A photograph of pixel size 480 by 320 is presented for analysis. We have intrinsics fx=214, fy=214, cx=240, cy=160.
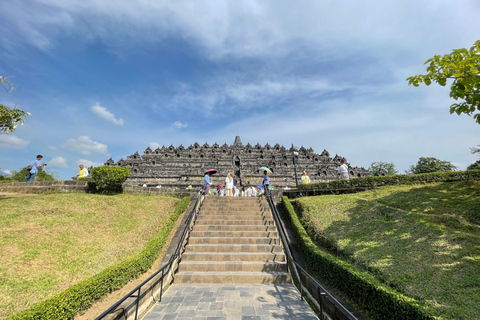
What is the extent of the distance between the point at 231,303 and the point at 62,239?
5.78 meters

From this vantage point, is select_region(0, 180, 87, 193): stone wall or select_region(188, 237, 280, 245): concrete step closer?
select_region(188, 237, 280, 245): concrete step

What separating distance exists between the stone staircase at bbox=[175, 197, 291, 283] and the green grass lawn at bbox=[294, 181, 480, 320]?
1.69m

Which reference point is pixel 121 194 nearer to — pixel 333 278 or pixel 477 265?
pixel 333 278

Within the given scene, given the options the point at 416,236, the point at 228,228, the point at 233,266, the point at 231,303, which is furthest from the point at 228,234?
the point at 416,236

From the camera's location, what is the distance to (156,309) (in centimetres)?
504

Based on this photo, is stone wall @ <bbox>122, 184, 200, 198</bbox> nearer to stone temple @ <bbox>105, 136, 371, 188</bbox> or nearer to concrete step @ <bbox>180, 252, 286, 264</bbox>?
concrete step @ <bbox>180, 252, 286, 264</bbox>

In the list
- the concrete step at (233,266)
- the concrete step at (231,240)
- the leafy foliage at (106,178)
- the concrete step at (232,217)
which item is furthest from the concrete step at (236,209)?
the leafy foliage at (106,178)

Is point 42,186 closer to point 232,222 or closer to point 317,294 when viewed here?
point 232,222

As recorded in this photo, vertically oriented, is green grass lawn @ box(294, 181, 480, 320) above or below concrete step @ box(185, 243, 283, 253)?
above

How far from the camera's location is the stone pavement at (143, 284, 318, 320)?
186 inches

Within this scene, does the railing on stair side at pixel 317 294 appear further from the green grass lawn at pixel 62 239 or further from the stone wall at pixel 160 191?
the stone wall at pixel 160 191

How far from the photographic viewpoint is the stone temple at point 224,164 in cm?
3184

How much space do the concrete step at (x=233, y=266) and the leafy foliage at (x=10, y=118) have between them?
9.69m

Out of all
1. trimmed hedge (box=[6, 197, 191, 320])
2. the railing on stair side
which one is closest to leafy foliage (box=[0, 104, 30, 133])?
trimmed hedge (box=[6, 197, 191, 320])
